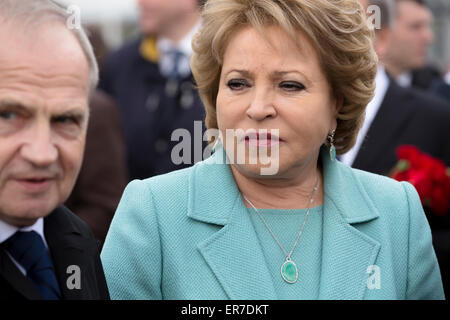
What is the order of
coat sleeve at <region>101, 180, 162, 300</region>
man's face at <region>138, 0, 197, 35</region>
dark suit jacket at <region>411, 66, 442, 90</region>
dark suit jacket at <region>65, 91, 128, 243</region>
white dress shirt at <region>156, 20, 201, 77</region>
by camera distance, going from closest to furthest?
coat sleeve at <region>101, 180, 162, 300</region> < dark suit jacket at <region>65, 91, 128, 243</region> < white dress shirt at <region>156, 20, 201, 77</region> < man's face at <region>138, 0, 197, 35</region> < dark suit jacket at <region>411, 66, 442, 90</region>

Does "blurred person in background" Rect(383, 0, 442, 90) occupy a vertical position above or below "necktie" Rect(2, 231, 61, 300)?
above

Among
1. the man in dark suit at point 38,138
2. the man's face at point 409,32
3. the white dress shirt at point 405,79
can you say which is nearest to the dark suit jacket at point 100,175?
the man in dark suit at point 38,138

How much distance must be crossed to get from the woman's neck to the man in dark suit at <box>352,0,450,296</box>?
1348 millimetres

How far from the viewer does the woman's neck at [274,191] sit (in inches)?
122

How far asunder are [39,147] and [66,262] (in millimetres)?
443

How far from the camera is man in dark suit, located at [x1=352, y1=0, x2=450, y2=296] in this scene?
14.7ft

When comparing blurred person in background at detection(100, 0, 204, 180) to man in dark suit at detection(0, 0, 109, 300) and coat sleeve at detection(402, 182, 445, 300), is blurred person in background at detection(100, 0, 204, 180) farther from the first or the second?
man in dark suit at detection(0, 0, 109, 300)

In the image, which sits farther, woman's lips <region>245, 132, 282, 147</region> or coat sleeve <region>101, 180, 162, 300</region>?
woman's lips <region>245, 132, 282, 147</region>

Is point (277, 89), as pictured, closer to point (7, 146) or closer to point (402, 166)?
point (7, 146)

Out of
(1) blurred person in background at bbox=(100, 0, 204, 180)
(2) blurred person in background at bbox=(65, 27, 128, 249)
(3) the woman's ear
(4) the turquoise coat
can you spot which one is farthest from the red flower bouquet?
(2) blurred person in background at bbox=(65, 27, 128, 249)

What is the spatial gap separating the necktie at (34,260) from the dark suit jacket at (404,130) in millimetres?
2435

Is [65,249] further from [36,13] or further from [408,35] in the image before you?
[408,35]

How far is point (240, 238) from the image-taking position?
292cm

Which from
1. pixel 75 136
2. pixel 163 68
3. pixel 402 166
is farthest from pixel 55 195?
pixel 163 68
